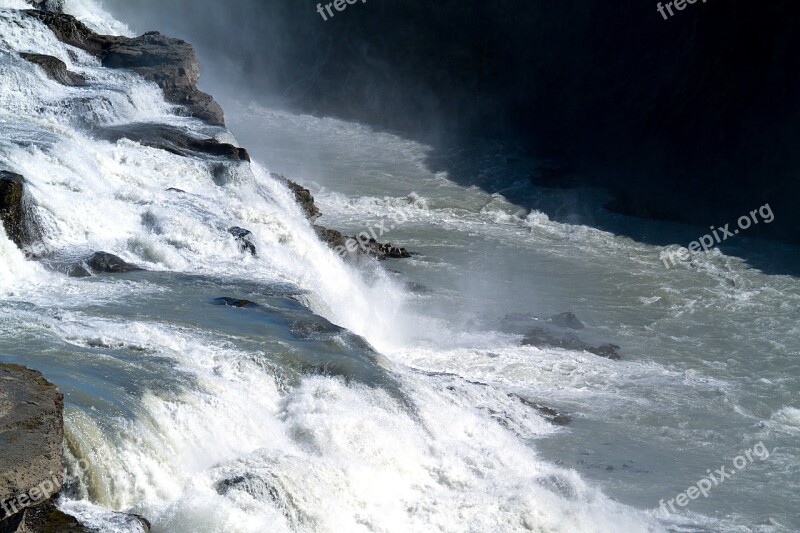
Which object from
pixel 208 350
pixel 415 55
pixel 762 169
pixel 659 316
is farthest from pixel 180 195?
pixel 415 55

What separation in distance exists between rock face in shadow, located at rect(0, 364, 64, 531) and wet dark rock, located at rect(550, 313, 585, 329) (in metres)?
10.1

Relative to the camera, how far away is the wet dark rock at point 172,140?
17.8m

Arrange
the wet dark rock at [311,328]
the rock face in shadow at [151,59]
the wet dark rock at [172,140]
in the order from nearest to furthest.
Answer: the wet dark rock at [311,328] < the wet dark rock at [172,140] < the rock face in shadow at [151,59]

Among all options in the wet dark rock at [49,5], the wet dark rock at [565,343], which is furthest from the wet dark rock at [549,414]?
the wet dark rock at [49,5]

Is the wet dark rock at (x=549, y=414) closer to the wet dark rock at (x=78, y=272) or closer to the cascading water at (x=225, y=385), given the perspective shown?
the cascading water at (x=225, y=385)

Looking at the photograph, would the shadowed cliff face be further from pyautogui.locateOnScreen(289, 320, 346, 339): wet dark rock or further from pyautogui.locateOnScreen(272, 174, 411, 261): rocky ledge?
pyautogui.locateOnScreen(289, 320, 346, 339): wet dark rock

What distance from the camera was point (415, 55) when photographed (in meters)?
38.1

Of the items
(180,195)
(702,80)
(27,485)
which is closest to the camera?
(27,485)

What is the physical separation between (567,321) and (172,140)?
734 cm

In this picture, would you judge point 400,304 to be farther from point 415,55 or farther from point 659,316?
point 415,55

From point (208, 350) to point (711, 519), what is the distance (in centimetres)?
549

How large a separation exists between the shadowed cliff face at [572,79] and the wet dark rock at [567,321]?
8881mm

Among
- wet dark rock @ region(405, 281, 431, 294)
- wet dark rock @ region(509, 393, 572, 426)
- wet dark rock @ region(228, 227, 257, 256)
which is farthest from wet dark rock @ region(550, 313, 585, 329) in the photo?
wet dark rock @ region(228, 227, 257, 256)

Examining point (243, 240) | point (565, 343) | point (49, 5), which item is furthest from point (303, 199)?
point (49, 5)
